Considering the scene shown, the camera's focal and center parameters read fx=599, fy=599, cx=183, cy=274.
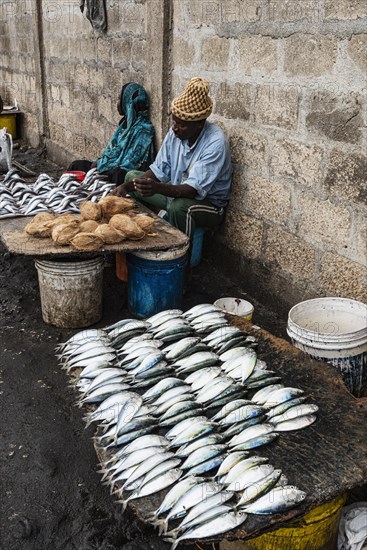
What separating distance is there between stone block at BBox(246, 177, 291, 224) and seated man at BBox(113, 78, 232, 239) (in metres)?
0.31

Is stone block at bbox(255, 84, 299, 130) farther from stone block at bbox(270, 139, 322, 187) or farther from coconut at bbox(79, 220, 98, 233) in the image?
coconut at bbox(79, 220, 98, 233)

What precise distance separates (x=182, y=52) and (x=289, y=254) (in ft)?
8.62

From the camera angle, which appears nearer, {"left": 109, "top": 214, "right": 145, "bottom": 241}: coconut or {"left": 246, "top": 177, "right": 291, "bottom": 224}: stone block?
{"left": 109, "top": 214, "right": 145, "bottom": 241}: coconut

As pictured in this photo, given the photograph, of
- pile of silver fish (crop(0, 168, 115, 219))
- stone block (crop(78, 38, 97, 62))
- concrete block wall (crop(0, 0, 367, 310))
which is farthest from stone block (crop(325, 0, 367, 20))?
stone block (crop(78, 38, 97, 62))

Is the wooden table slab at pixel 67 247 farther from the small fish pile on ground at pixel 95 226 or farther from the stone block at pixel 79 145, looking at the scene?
the stone block at pixel 79 145

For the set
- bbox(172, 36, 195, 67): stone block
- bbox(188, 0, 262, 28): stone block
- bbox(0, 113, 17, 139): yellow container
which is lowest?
bbox(0, 113, 17, 139): yellow container

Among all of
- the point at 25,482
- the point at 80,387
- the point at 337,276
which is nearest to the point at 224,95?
the point at 337,276

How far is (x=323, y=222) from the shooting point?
4.75m

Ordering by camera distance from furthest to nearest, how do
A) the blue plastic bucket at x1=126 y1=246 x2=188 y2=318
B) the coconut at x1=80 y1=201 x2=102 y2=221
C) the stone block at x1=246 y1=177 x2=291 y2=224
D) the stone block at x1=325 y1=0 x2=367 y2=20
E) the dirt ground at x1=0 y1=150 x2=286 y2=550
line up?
1. the coconut at x1=80 y1=201 x2=102 y2=221
2. the stone block at x1=246 y1=177 x2=291 y2=224
3. the blue plastic bucket at x1=126 y1=246 x2=188 y2=318
4. the stone block at x1=325 y1=0 x2=367 y2=20
5. the dirt ground at x1=0 y1=150 x2=286 y2=550

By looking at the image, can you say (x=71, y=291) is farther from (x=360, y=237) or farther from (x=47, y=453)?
(x=360, y=237)

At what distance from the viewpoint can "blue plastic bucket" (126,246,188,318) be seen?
16.6 feet

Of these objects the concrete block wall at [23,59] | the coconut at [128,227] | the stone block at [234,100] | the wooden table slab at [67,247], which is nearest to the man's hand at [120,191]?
the wooden table slab at [67,247]

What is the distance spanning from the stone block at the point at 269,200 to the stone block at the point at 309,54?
97 centimetres

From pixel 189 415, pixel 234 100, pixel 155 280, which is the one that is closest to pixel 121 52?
pixel 234 100
